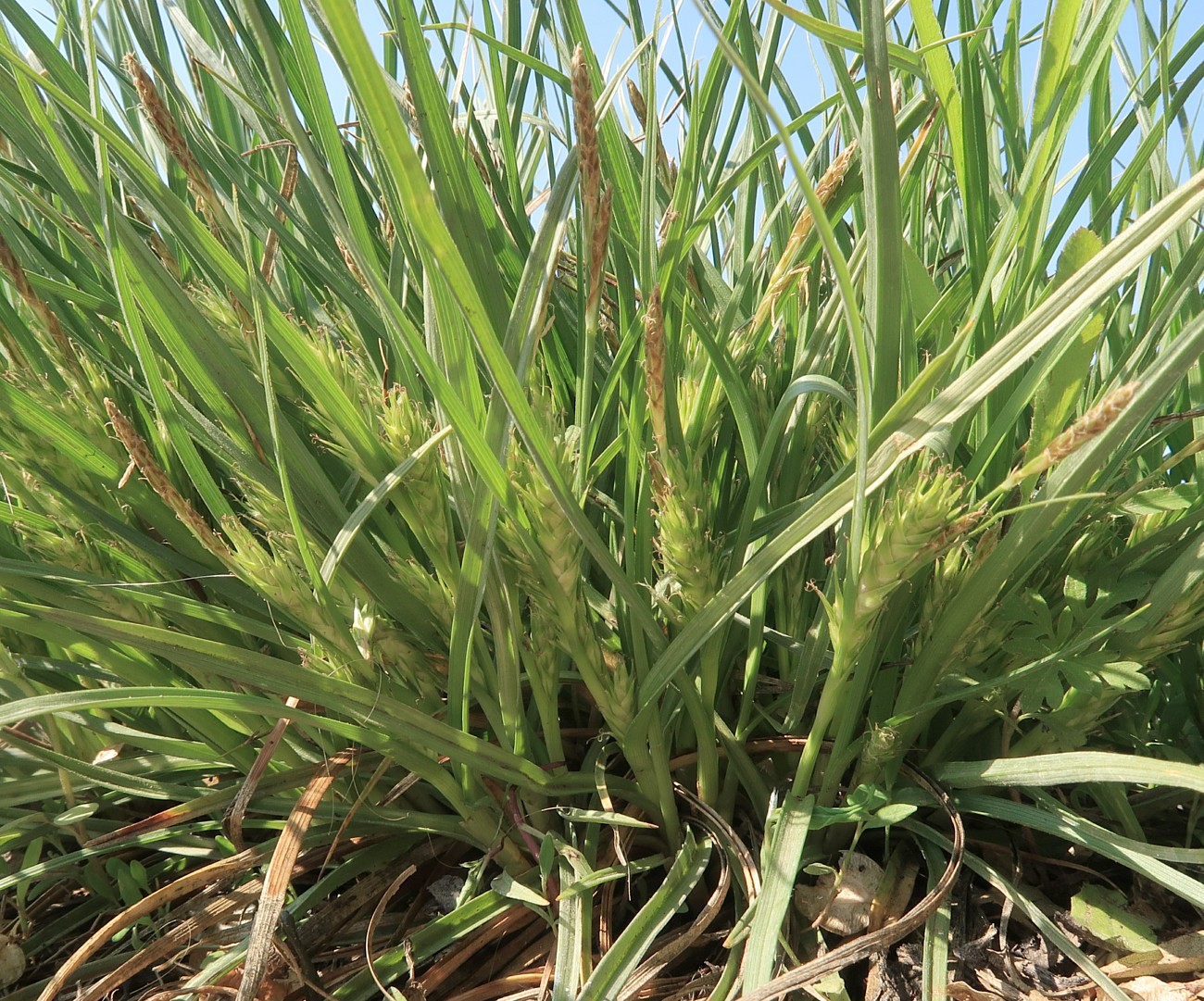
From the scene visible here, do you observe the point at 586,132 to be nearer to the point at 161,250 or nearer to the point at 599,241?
the point at 599,241

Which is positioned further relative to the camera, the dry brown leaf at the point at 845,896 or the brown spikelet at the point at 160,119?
the dry brown leaf at the point at 845,896

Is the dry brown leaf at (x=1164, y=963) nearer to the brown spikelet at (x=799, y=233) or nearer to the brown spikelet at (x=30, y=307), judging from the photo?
the brown spikelet at (x=799, y=233)

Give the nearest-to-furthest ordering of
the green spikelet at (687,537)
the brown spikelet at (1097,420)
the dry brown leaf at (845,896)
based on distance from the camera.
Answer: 1. the brown spikelet at (1097,420)
2. the green spikelet at (687,537)
3. the dry brown leaf at (845,896)

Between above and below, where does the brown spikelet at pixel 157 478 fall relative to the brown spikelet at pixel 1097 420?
above

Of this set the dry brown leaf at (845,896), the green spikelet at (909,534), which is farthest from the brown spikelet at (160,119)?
the dry brown leaf at (845,896)

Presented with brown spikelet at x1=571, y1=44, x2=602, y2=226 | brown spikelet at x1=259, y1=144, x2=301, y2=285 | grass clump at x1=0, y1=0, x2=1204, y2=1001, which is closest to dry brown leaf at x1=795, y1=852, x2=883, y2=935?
grass clump at x1=0, y1=0, x2=1204, y2=1001

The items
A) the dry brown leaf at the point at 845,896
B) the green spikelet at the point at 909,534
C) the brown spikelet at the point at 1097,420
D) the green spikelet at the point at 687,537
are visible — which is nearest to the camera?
the brown spikelet at the point at 1097,420

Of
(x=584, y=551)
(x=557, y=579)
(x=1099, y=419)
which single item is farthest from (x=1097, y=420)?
(x=584, y=551)

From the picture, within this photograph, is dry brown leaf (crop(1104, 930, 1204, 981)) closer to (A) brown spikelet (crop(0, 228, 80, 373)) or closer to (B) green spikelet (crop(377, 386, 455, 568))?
(B) green spikelet (crop(377, 386, 455, 568))
